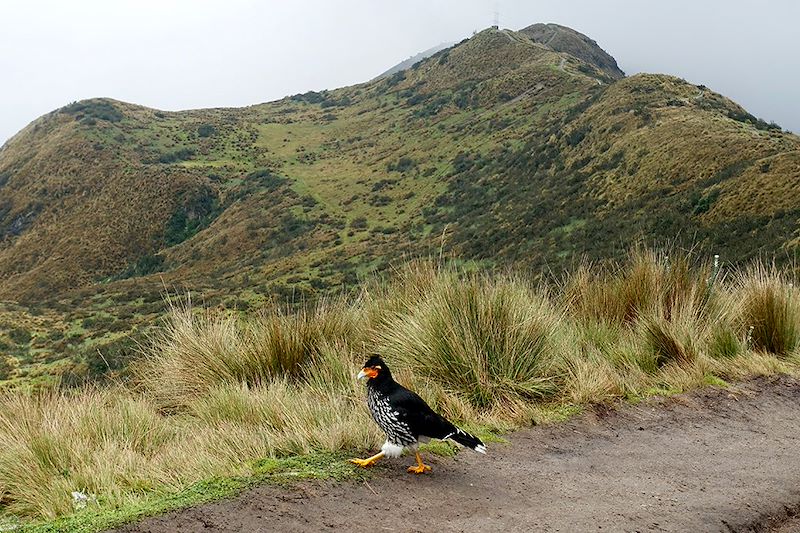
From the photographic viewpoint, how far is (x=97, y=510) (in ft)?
11.1

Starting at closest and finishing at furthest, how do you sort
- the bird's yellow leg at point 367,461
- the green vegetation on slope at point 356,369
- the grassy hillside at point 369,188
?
the bird's yellow leg at point 367,461
the green vegetation on slope at point 356,369
the grassy hillside at point 369,188

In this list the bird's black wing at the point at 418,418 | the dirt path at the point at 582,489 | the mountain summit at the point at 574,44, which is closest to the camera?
the dirt path at the point at 582,489

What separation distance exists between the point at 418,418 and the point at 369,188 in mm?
66231

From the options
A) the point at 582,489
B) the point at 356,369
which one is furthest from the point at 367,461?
the point at 356,369

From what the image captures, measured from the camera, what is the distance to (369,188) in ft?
227

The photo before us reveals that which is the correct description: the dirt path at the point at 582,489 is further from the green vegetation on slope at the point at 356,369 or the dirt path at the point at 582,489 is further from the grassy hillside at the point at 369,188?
the grassy hillside at the point at 369,188

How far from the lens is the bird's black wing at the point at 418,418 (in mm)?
3570

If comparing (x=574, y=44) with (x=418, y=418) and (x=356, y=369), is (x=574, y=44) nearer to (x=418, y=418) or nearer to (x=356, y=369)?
(x=356, y=369)

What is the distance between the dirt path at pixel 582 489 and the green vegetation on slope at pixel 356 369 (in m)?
0.32

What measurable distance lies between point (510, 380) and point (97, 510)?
3.36 meters

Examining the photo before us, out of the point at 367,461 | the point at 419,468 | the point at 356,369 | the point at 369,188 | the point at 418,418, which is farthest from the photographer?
the point at 369,188

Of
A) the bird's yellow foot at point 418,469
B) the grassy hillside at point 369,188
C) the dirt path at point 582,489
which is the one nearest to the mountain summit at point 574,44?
the grassy hillside at point 369,188

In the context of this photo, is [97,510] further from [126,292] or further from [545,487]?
[126,292]

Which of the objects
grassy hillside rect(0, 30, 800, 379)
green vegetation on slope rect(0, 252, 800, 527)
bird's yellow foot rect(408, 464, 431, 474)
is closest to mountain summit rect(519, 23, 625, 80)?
grassy hillside rect(0, 30, 800, 379)
